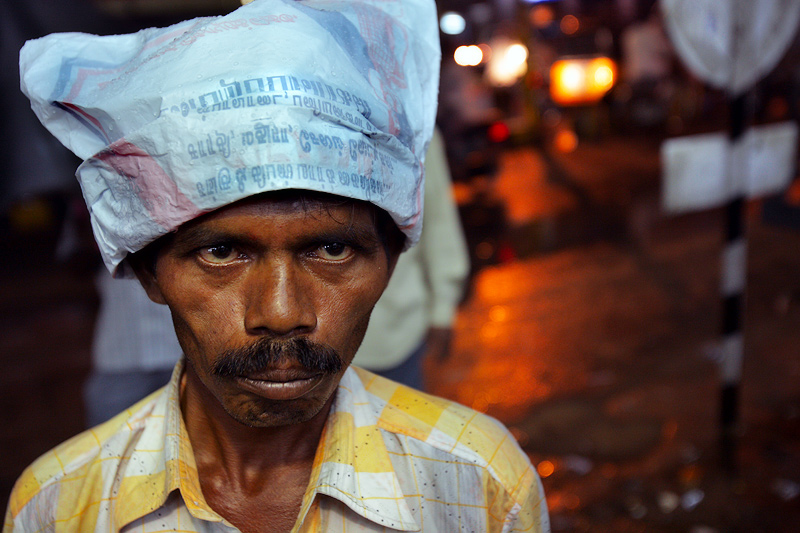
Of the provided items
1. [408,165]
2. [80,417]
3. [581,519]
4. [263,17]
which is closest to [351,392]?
[408,165]

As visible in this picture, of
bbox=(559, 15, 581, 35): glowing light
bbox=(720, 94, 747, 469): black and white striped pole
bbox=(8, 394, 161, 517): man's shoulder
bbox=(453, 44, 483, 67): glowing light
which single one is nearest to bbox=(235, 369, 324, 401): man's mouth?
bbox=(8, 394, 161, 517): man's shoulder

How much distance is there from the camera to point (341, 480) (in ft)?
4.43

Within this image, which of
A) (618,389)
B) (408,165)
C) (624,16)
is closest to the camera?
(408,165)

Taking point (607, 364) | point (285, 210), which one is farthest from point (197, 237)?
point (607, 364)

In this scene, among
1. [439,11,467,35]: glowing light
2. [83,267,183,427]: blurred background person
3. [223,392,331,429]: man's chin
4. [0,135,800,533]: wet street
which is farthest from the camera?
[439,11,467,35]: glowing light

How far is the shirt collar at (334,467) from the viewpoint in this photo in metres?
1.33

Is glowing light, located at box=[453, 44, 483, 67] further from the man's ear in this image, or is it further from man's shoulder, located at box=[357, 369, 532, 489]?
the man's ear

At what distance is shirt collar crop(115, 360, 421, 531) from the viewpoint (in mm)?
1328

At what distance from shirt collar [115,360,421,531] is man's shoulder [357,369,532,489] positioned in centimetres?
6

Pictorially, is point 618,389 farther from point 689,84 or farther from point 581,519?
point 689,84

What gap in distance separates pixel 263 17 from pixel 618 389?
13.9 feet

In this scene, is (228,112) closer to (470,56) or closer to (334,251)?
(334,251)

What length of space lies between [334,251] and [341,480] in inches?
18.3

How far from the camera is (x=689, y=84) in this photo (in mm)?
19531
